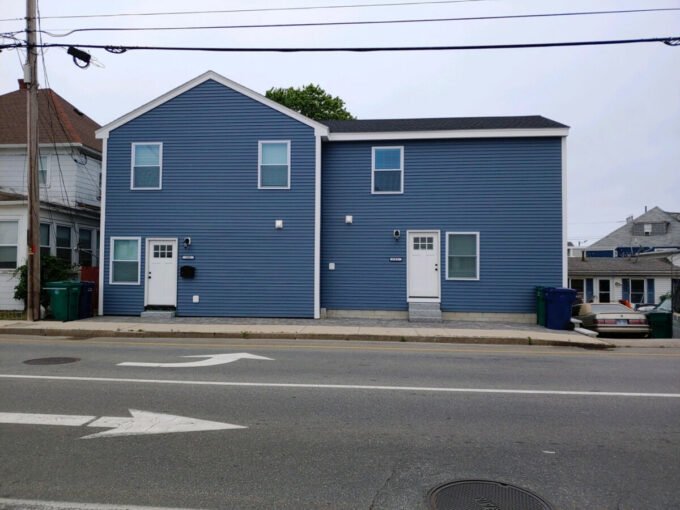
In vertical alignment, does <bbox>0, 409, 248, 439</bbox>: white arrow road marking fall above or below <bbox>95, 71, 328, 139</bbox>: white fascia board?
below

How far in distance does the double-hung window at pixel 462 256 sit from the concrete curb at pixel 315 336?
3.72 m

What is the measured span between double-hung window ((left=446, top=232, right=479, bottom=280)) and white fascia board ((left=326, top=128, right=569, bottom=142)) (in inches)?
119

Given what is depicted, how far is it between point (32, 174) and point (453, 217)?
12.2 m

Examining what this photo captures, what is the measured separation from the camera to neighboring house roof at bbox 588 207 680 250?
1946 inches

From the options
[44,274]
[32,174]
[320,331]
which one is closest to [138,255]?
[44,274]

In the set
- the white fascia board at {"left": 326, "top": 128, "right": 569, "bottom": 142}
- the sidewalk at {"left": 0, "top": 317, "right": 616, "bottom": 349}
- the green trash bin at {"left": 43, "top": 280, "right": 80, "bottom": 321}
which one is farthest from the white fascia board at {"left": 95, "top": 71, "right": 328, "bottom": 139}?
the sidewalk at {"left": 0, "top": 317, "right": 616, "bottom": 349}

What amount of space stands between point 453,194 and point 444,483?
13.1 meters

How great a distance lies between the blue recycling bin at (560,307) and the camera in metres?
14.3

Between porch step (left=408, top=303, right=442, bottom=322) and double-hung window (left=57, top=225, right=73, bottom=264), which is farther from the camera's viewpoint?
double-hung window (left=57, top=225, right=73, bottom=264)

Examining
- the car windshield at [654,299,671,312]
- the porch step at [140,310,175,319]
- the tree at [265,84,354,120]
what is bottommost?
the porch step at [140,310,175,319]

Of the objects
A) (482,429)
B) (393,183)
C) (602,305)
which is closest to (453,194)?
(393,183)

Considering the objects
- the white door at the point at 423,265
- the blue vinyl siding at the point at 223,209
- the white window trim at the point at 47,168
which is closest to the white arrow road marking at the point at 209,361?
the blue vinyl siding at the point at 223,209

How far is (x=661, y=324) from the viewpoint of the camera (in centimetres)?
1579

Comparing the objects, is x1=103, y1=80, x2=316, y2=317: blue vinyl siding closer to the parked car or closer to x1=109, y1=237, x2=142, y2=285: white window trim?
x1=109, y1=237, x2=142, y2=285: white window trim
